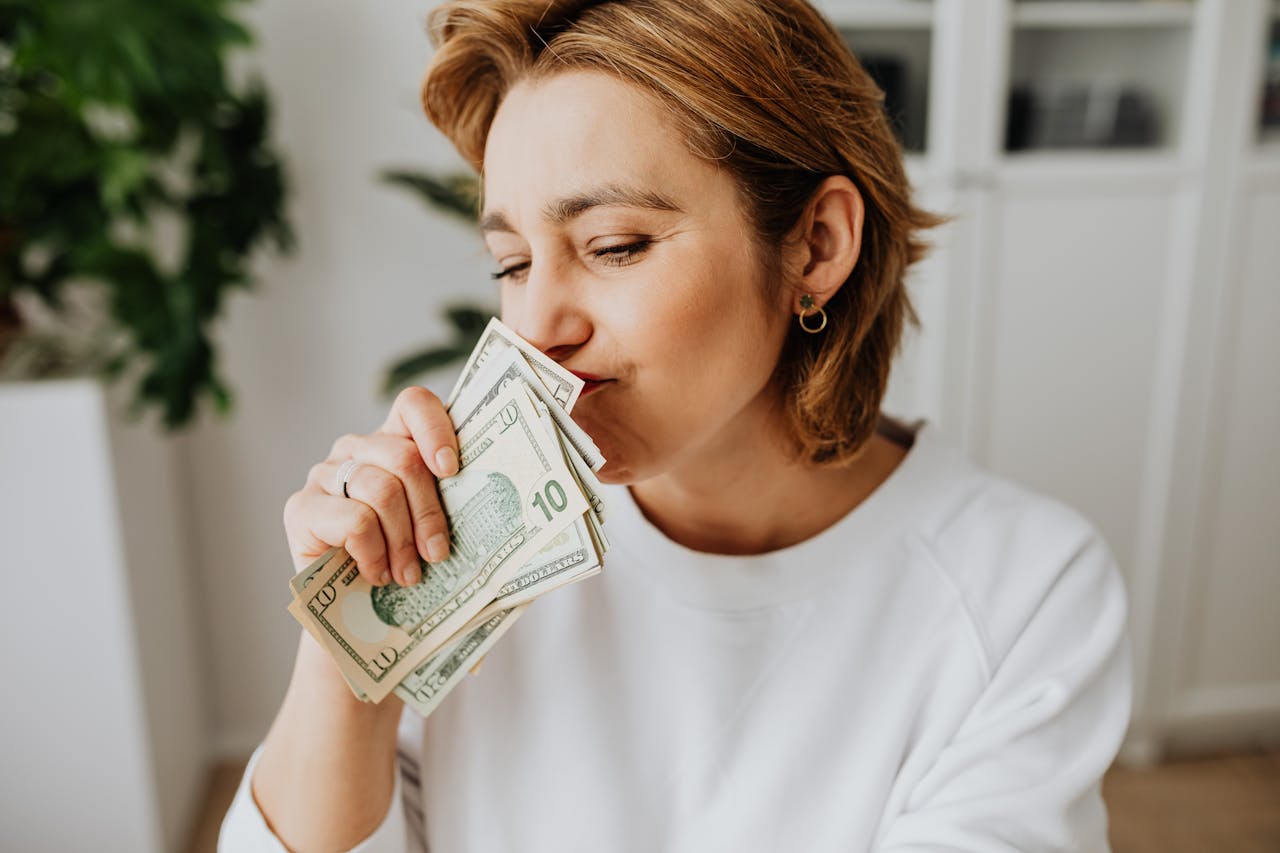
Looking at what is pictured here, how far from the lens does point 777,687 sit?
3.71ft

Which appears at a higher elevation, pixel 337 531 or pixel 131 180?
pixel 131 180

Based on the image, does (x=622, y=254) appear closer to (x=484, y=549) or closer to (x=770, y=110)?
(x=770, y=110)

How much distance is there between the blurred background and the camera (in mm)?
2006

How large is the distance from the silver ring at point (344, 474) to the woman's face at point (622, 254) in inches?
8.2

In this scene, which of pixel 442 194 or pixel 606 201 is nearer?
pixel 606 201

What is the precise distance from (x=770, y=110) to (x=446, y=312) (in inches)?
56.0

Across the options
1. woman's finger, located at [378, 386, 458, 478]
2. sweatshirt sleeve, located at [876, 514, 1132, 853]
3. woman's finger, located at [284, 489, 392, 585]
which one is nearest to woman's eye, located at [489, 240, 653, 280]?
woman's finger, located at [378, 386, 458, 478]

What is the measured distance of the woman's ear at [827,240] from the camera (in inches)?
41.9

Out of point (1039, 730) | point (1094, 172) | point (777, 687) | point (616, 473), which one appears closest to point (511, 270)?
point (616, 473)

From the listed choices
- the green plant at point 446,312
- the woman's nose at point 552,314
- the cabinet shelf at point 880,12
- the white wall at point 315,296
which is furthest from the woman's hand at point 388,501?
the cabinet shelf at point 880,12

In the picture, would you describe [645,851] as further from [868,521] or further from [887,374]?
[887,374]

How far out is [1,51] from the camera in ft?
6.48

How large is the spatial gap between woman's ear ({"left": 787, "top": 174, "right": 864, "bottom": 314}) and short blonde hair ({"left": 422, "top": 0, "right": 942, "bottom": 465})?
0.06 feet

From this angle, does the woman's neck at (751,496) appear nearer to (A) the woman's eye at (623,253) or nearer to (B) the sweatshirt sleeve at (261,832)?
(A) the woman's eye at (623,253)
